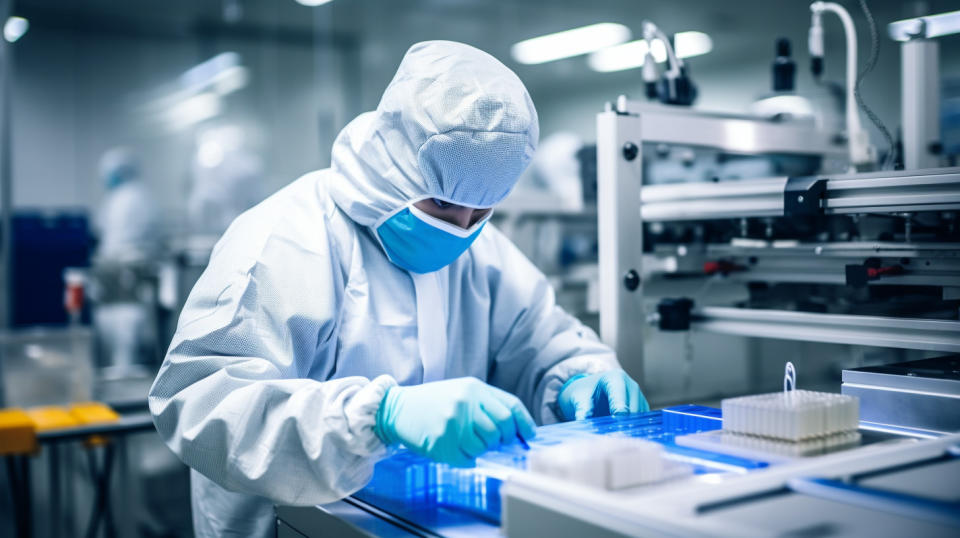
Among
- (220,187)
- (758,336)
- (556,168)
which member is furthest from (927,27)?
(220,187)

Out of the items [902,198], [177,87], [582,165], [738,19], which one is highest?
[738,19]

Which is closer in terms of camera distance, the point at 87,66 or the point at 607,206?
the point at 607,206

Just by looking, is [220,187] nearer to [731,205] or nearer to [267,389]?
[731,205]

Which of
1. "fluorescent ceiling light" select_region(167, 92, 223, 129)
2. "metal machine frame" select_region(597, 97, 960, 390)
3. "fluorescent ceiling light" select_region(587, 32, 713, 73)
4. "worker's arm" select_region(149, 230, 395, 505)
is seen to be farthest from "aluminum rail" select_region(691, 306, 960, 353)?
"fluorescent ceiling light" select_region(167, 92, 223, 129)

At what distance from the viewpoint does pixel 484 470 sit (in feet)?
2.91

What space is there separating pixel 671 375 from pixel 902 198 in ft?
2.98

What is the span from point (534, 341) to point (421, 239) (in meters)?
0.36

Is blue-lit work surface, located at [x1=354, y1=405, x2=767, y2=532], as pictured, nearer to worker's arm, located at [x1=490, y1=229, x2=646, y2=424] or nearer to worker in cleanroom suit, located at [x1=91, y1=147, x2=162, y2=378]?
worker's arm, located at [x1=490, y1=229, x2=646, y2=424]

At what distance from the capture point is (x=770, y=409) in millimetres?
845

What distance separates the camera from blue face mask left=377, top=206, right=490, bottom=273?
1171 millimetres

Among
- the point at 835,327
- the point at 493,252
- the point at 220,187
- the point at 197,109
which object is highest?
the point at 197,109

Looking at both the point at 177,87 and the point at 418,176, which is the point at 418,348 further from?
the point at 177,87

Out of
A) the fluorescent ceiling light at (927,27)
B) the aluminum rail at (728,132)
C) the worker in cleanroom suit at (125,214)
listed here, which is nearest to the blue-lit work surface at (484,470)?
the aluminum rail at (728,132)

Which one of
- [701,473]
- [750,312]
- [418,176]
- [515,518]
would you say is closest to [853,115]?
[750,312]
